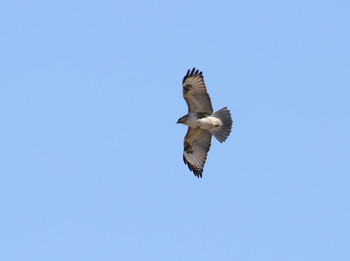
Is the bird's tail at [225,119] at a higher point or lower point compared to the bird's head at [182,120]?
higher

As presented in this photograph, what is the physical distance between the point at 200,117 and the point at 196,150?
155 centimetres

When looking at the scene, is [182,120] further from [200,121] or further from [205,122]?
[205,122]

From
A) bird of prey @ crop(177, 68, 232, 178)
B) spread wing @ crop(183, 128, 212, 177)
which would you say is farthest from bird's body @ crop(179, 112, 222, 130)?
spread wing @ crop(183, 128, 212, 177)

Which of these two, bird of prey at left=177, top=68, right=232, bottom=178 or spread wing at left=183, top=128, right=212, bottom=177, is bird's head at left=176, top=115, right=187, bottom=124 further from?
spread wing at left=183, top=128, right=212, bottom=177

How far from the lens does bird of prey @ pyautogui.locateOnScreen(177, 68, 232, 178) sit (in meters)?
25.2

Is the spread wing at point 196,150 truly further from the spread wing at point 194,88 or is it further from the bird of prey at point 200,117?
the spread wing at point 194,88

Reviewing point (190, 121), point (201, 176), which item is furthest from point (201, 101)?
point (201, 176)

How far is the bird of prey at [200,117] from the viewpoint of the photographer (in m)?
25.2

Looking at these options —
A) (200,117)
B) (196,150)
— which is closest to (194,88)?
(200,117)

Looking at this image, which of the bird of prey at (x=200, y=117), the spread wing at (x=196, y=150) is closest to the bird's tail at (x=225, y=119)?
the bird of prey at (x=200, y=117)

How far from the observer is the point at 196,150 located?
26891mm

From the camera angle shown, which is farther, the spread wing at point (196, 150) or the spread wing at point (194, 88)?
the spread wing at point (196, 150)

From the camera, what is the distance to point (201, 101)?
25391 millimetres

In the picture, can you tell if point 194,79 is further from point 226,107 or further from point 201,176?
point 201,176
